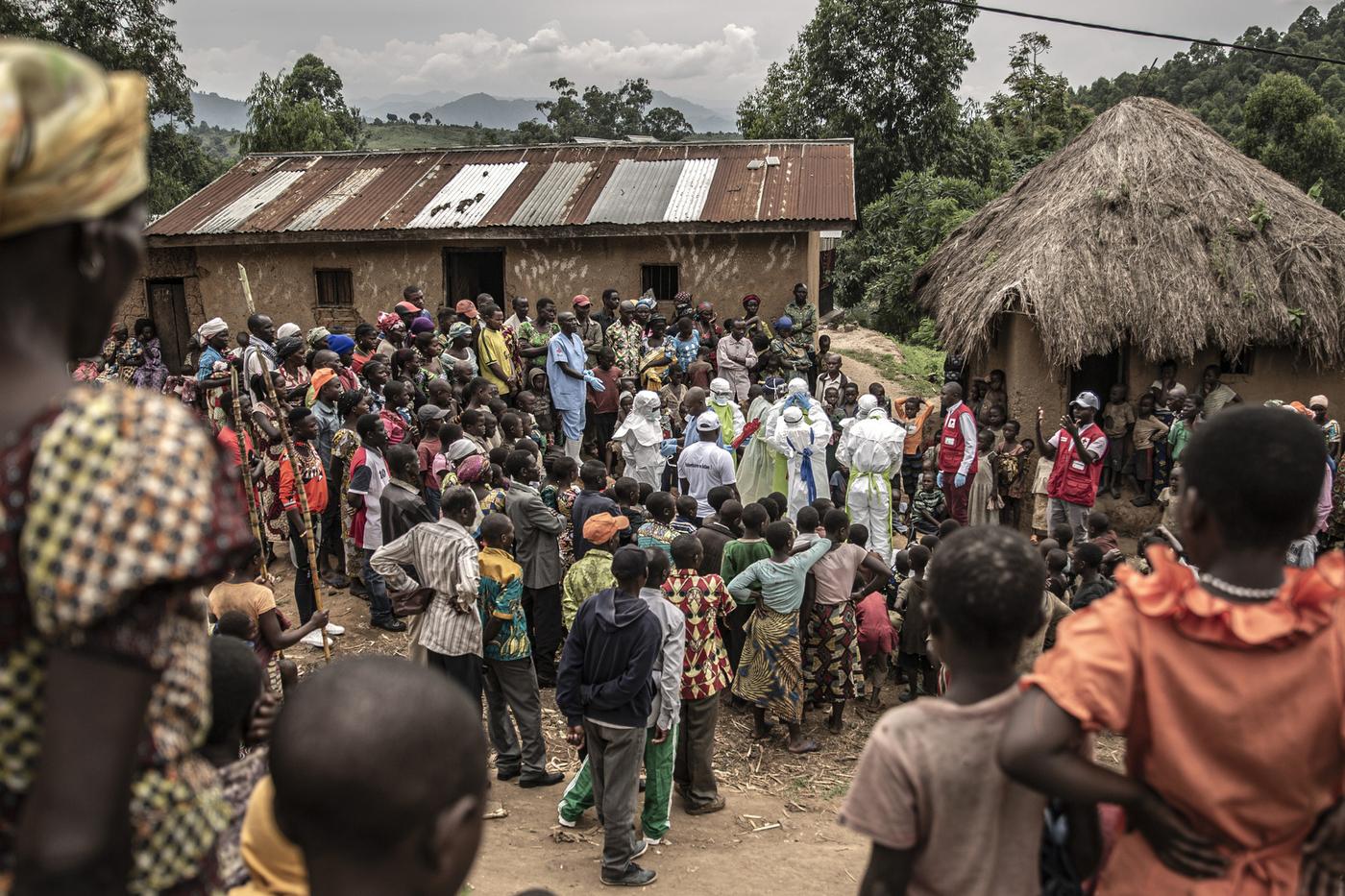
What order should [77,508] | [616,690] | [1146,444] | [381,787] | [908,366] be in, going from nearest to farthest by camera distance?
[77,508]
[381,787]
[616,690]
[1146,444]
[908,366]

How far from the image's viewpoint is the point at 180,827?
4.70ft

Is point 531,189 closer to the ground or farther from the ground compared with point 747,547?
farther from the ground

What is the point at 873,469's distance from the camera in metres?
9.30

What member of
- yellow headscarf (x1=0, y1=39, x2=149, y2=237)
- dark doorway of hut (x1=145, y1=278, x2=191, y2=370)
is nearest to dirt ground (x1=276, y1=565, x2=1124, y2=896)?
yellow headscarf (x1=0, y1=39, x2=149, y2=237)

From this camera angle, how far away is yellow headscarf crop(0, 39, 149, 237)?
1.20m

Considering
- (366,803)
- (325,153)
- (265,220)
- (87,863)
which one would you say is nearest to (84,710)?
(87,863)

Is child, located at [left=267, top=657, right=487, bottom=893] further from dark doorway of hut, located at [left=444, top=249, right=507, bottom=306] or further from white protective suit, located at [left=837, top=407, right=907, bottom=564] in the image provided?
dark doorway of hut, located at [left=444, top=249, right=507, bottom=306]

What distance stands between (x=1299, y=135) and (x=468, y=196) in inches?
774

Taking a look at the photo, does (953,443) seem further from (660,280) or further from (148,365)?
(148,365)

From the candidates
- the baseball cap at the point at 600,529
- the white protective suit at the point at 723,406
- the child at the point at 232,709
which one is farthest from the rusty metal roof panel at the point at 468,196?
the child at the point at 232,709

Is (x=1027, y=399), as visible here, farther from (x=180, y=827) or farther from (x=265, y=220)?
(x=180, y=827)

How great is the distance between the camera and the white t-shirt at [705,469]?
8836mm

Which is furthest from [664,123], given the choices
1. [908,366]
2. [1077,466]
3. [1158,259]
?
[1077,466]

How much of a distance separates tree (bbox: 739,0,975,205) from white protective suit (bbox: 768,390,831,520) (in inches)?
696
